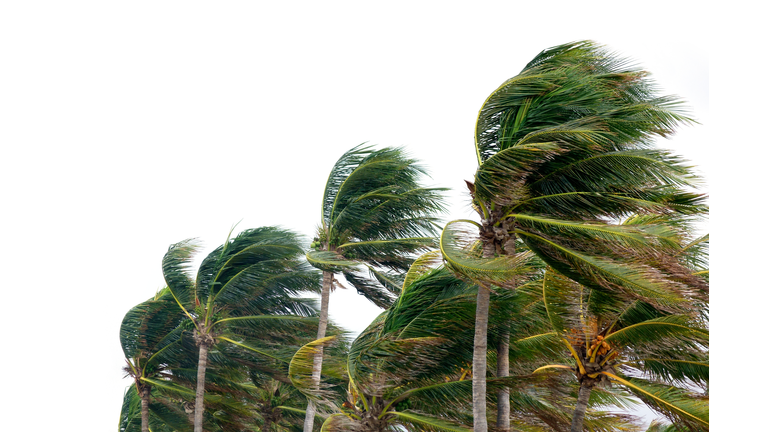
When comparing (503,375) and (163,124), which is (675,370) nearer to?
(503,375)

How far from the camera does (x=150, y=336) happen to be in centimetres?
1611

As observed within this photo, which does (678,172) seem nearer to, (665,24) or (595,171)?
(595,171)

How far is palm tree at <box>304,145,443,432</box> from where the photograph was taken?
12633 mm

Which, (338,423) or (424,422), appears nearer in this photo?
(424,422)

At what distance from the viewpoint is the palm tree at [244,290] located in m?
A: 14.2

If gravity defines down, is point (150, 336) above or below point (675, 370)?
below

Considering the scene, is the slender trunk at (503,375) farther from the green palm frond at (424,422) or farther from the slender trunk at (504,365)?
the green palm frond at (424,422)

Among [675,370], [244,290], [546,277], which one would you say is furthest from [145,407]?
[675,370]

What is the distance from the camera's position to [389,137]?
41562mm

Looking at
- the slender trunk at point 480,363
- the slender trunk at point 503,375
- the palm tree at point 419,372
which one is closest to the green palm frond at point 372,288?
the palm tree at point 419,372

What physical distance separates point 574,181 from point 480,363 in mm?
2743

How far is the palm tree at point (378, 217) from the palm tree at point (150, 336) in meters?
5.46

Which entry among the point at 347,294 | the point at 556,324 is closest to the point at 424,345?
the point at 556,324

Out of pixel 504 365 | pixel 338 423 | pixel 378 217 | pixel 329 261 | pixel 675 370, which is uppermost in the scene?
pixel 378 217
